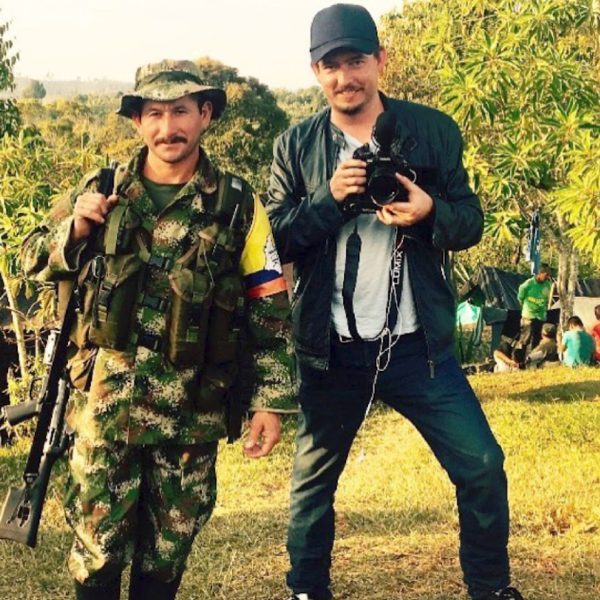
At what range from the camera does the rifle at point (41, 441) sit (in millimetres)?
2750

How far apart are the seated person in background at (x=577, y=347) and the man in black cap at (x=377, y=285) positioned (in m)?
11.0

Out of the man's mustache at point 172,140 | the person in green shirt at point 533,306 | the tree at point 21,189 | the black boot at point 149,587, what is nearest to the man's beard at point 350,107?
the man's mustache at point 172,140

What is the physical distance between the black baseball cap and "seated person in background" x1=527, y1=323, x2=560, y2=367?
40.5ft

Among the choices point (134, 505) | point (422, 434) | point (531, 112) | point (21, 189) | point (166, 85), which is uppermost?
point (531, 112)

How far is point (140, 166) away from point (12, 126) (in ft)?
41.8

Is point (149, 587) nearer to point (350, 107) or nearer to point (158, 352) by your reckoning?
point (158, 352)

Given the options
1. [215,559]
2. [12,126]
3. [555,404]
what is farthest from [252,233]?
[12,126]

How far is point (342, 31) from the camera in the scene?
2.93m

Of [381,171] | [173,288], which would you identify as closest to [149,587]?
[173,288]

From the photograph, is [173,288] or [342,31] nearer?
[173,288]

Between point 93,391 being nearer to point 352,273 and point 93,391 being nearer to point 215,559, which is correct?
point 352,273

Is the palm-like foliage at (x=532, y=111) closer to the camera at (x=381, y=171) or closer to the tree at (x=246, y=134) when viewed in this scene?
the camera at (x=381, y=171)

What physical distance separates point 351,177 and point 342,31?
0.45 m

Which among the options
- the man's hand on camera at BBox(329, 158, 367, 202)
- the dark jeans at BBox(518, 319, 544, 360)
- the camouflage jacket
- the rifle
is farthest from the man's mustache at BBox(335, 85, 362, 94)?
the dark jeans at BBox(518, 319, 544, 360)
